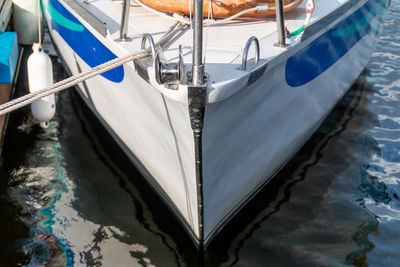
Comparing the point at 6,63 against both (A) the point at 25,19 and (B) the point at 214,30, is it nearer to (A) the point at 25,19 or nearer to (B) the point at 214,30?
(B) the point at 214,30

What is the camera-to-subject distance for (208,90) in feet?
8.54

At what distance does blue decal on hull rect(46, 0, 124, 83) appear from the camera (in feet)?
12.2

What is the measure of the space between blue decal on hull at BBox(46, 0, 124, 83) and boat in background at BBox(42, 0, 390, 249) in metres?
0.01

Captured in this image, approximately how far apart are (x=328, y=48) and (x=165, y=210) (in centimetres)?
194

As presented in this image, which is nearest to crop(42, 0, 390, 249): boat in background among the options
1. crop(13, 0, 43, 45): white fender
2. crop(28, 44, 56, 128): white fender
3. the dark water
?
the dark water

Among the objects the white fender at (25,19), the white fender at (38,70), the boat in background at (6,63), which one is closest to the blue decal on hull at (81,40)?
the white fender at (38,70)

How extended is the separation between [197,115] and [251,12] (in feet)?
4.31

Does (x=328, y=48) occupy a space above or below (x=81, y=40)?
below

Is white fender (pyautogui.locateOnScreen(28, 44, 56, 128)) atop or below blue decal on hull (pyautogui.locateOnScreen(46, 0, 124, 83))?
below

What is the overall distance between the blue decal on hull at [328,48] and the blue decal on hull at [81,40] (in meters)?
1.28

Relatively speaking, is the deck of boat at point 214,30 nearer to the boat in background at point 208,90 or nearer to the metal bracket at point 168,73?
the boat in background at point 208,90

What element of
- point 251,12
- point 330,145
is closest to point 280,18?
point 251,12

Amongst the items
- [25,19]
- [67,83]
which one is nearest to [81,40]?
[67,83]

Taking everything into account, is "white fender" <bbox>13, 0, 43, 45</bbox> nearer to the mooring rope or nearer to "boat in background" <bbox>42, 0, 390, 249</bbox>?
"boat in background" <bbox>42, 0, 390, 249</bbox>
